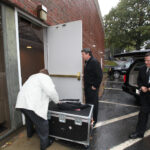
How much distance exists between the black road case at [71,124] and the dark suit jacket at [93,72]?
561mm

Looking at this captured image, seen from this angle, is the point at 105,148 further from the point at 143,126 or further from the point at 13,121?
the point at 13,121

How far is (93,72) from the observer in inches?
85.0

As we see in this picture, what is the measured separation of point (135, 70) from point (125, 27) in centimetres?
1733

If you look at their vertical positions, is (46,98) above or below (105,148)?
above

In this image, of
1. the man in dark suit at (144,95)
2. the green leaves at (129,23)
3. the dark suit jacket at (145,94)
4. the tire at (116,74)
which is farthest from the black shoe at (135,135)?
the green leaves at (129,23)

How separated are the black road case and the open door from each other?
0.85 meters

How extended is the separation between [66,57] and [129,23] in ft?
63.4

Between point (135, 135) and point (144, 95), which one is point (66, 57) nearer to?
point (144, 95)

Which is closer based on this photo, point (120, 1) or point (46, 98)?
point (46, 98)

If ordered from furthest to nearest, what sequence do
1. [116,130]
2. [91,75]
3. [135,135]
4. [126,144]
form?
[116,130]
[91,75]
[135,135]
[126,144]

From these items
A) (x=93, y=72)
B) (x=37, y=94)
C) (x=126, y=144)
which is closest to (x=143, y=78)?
(x=93, y=72)

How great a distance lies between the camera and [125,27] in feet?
58.2

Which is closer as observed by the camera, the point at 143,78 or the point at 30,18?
the point at 143,78

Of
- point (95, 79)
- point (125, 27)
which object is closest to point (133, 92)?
point (95, 79)
